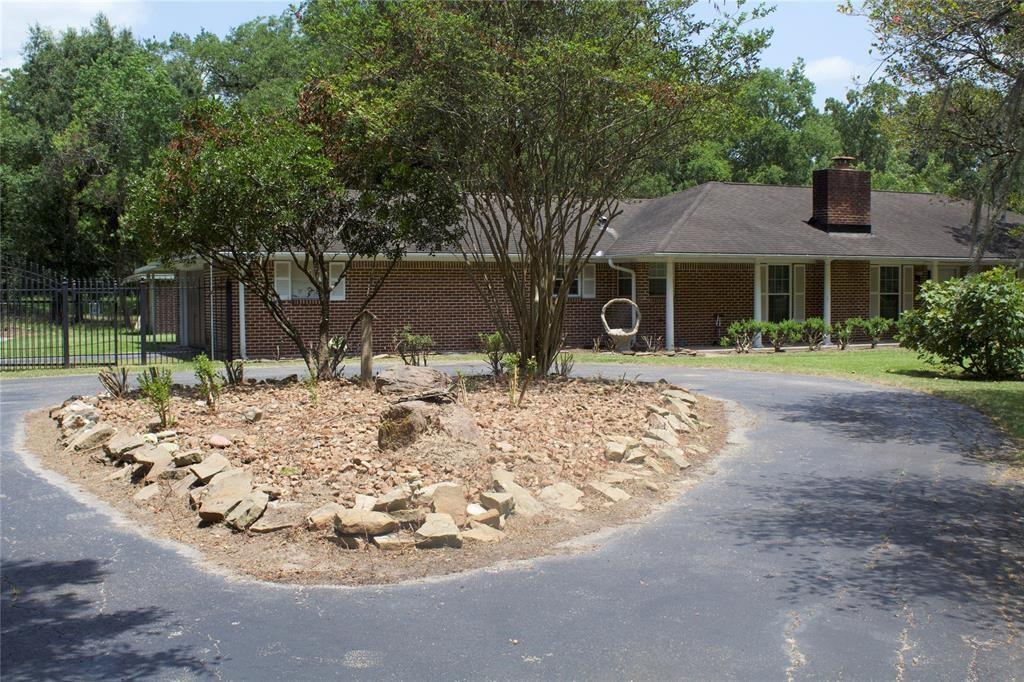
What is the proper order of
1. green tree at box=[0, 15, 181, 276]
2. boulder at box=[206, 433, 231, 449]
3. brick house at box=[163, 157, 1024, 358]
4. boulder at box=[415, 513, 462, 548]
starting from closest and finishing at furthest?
boulder at box=[415, 513, 462, 548]
boulder at box=[206, 433, 231, 449]
brick house at box=[163, 157, 1024, 358]
green tree at box=[0, 15, 181, 276]

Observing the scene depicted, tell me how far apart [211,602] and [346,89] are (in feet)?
30.7

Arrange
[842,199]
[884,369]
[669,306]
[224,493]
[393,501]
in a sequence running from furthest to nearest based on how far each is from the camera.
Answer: [842,199], [669,306], [884,369], [224,493], [393,501]

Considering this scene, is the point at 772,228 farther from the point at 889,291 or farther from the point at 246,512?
the point at 246,512

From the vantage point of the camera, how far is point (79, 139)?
133ft

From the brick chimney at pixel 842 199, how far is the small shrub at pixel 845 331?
3168 millimetres

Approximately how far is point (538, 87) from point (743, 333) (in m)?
14.9

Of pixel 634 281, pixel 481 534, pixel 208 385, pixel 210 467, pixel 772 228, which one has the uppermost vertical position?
pixel 772 228

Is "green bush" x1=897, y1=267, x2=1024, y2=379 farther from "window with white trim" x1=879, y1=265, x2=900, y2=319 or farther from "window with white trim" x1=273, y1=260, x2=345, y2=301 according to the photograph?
"window with white trim" x1=273, y1=260, x2=345, y2=301

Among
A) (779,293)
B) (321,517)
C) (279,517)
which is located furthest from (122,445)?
(779,293)

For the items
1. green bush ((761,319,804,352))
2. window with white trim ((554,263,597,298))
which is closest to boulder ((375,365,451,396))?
window with white trim ((554,263,597,298))

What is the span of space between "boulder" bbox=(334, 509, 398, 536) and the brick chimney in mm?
24133

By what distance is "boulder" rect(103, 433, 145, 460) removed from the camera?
9312mm

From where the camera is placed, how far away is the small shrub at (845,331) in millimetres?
25500

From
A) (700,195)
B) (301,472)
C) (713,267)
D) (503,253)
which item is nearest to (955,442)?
(503,253)
